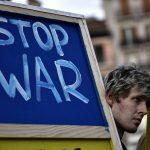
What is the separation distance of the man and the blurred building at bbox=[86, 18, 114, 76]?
131 feet

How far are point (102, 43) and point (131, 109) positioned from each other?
41406mm

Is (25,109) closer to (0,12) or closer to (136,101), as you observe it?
(0,12)

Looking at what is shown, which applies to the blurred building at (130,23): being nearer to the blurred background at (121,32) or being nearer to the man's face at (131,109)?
the blurred background at (121,32)

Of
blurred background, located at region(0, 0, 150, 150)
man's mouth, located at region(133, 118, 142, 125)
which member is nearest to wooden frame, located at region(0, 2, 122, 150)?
man's mouth, located at region(133, 118, 142, 125)

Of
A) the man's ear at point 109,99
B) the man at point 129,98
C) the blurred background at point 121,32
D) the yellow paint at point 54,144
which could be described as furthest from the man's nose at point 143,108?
the blurred background at point 121,32

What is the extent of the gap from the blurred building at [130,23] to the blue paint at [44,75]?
41.8 metres

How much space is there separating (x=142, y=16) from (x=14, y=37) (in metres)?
43.5

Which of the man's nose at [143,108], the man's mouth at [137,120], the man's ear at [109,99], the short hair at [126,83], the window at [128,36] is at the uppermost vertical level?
the short hair at [126,83]

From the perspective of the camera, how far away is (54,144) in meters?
2.34

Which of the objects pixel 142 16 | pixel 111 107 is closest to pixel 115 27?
pixel 142 16

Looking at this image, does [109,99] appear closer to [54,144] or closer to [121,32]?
[54,144]

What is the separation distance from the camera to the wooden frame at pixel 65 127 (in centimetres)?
224

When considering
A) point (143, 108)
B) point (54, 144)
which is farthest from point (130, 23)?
point (54, 144)

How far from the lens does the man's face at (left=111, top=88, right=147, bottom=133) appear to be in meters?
2.71
